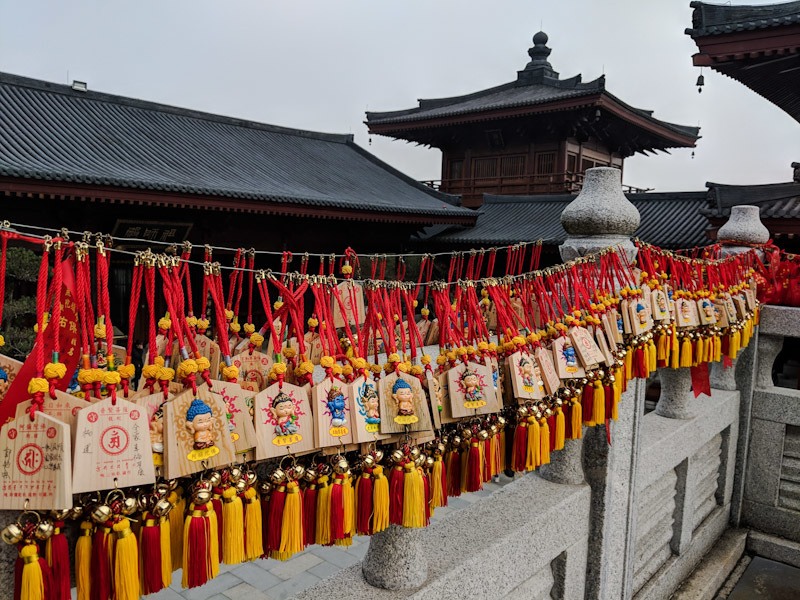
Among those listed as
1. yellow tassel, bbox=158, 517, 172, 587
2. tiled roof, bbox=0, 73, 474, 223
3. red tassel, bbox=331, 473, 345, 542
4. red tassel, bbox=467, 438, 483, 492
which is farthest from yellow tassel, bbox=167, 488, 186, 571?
tiled roof, bbox=0, 73, 474, 223

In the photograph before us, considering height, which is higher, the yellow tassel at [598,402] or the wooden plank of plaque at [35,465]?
the wooden plank of plaque at [35,465]

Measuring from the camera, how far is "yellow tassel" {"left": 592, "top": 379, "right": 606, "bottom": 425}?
2371 mm

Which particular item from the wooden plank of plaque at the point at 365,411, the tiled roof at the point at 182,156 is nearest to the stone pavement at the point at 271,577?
the wooden plank of plaque at the point at 365,411

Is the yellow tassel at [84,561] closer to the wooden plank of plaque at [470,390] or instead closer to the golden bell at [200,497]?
the golden bell at [200,497]

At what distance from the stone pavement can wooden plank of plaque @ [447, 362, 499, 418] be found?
310 cm

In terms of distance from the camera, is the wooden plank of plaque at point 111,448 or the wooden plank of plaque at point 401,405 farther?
the wooden plank of plaque at point 401,405

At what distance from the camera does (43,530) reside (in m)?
1.04

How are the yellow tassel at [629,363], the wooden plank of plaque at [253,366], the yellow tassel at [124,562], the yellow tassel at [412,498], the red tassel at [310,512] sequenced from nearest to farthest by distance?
the yellow tassel at [124,562] → the red tassel at [310,512] → the yellow tassel at [412,498] → the wooden plank of plaque at [253,366] → the yellow tassel at [629,363]

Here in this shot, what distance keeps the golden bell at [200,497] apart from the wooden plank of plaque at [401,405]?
1.64 feet

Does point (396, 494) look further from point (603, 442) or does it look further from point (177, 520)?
point (603, 442)

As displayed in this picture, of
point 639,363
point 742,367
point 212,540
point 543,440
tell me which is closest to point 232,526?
point 212,540

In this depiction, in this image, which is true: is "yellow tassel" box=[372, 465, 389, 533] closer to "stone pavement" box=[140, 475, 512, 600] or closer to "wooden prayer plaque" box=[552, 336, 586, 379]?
"wooden prayer plaque" box=[552, 336, 586, 379]

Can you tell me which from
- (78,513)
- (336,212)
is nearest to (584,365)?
(78,513)

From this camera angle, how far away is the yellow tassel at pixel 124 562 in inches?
43.9
